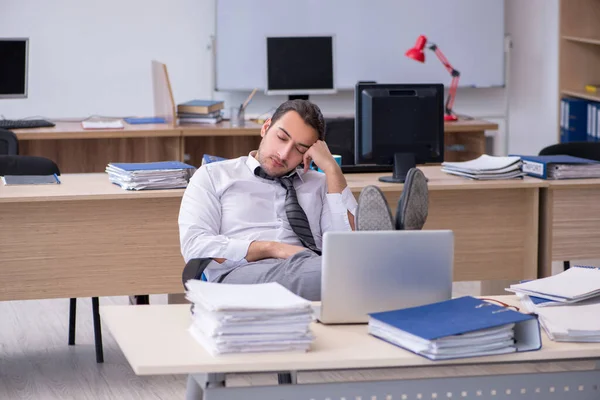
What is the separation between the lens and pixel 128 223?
357 cm

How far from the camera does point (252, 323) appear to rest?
1709 mm

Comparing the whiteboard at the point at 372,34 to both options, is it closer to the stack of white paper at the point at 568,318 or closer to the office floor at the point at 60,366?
the office floor at the point at 60,366

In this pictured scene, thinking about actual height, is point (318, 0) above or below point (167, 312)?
above

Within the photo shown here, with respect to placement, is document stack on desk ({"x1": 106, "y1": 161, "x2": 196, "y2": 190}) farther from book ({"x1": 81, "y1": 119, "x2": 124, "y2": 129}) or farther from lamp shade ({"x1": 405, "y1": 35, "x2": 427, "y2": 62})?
lamp shade ({"x1": 405, "y1": 35, "x2": 427, "y2": 62})

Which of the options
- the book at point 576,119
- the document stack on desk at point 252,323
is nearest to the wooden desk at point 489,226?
the document stack on desk at point 252,323

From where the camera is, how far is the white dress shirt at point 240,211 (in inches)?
104

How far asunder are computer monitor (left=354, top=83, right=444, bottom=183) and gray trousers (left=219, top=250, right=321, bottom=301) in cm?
123

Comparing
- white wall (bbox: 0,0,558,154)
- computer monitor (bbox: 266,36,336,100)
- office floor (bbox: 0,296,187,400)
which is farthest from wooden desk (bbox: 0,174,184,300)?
white wall (bbox: 0,0,558,154)

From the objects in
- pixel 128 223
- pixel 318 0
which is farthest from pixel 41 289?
pixel 318 0

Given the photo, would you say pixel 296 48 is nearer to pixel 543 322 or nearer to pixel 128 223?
pixel 128 223

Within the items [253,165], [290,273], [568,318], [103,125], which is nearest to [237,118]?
[103,125]

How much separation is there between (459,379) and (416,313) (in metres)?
0.16

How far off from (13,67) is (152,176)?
266 centimetres

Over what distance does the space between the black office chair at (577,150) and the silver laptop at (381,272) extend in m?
2.73
